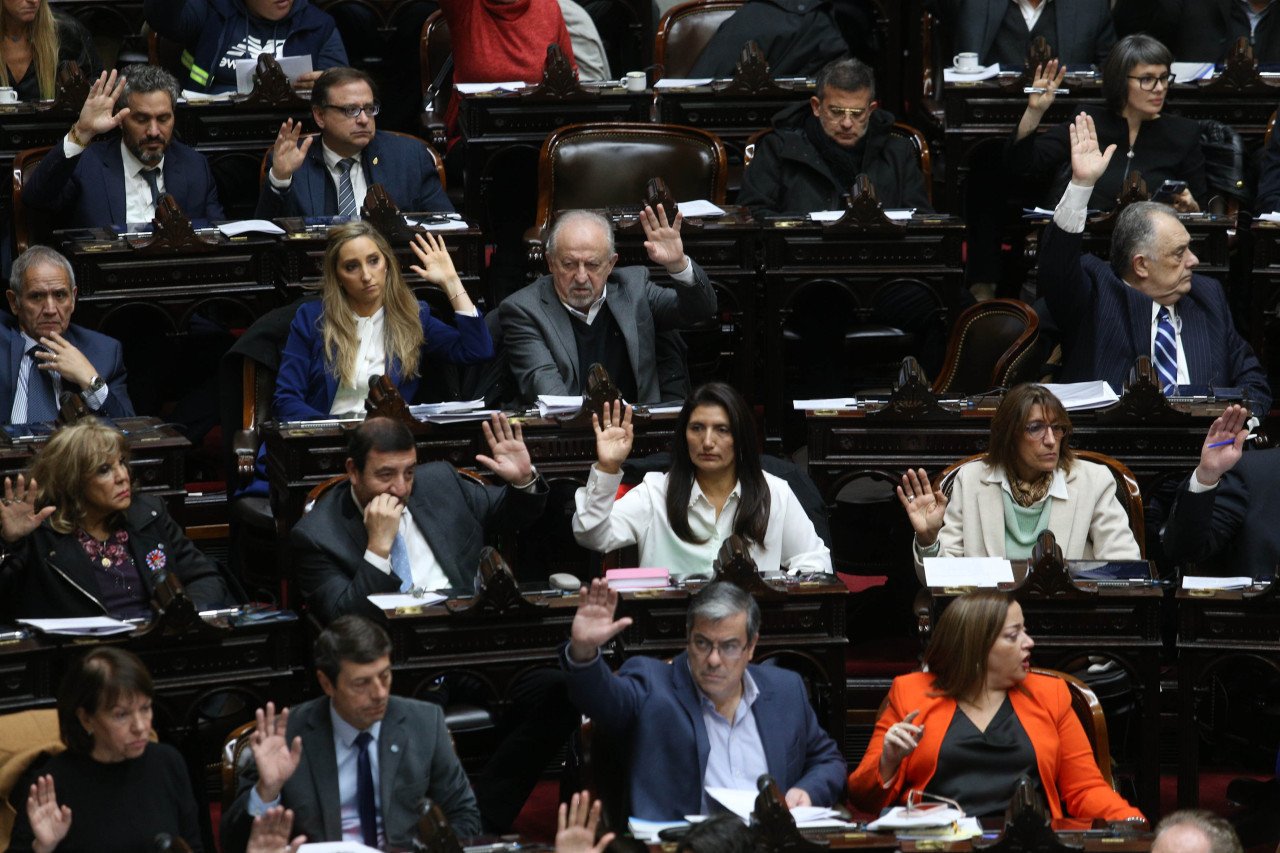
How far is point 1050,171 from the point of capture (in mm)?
5723

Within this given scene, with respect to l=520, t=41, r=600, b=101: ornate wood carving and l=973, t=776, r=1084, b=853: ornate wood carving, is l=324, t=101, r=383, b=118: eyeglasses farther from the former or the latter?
l=973, t=776, r=1084, b=853: ornate wood carving

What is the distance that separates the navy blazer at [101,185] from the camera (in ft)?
17.4

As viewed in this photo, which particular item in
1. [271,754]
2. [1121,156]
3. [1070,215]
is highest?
[1121,156]

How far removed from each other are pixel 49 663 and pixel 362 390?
4.47 ft

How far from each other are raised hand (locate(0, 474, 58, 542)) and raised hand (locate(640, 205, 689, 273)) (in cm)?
171

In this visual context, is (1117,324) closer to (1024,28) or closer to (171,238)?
(1024,28)

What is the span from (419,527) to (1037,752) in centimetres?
140

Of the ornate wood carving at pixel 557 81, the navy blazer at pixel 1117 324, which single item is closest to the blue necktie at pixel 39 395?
the ornate wood carving at pixel 557 81

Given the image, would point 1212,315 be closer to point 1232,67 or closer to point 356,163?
point 1232,67

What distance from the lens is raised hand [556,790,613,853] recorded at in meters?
3.22

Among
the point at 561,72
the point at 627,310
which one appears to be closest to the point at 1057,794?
the point at 627,310

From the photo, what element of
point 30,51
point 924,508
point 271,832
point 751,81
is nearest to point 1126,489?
point 924,508

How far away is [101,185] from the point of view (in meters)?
5.41

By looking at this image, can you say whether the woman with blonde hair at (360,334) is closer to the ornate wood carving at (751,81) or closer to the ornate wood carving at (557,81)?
the ornate wood carving at (557,81)
